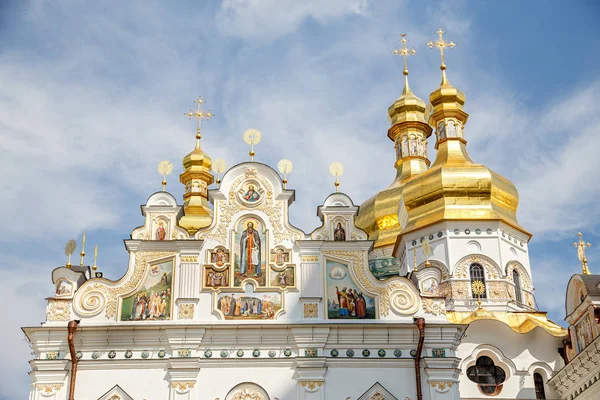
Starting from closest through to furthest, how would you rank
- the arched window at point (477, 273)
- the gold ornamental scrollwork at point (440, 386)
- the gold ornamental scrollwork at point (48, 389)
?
1. the gold ornamental scrollwork at point (48, 389)
2. the gold ornamental scrollwork at point (440, 386)
3. the arched window at point (477, 273)

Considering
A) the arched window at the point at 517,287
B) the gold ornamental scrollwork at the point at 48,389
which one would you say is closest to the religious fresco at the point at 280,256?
the gold ornamental scrollwork at the point at 48,389

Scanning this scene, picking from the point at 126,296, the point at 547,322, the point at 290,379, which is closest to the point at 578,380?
the point at 547,322

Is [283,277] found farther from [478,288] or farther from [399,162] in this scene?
[399,162]

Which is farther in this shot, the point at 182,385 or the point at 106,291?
the point at 106,291

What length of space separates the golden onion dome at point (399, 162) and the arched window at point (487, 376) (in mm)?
9196

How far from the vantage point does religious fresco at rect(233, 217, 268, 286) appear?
66.9 feet

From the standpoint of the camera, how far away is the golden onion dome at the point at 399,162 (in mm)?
34906

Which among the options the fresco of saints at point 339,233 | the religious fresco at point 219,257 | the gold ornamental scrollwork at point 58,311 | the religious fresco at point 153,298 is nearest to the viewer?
the gold ornamental scrollwork at point 58,311

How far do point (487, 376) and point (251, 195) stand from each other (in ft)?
29.1

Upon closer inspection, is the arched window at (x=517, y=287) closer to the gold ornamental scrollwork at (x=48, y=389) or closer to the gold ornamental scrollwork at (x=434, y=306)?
the gold ornamental scrollwork at (x=434, y=306)

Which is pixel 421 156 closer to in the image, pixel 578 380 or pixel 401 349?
pixel 578 380

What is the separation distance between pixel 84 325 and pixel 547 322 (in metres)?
13.8

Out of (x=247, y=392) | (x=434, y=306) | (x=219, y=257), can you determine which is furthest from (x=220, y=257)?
(x=434, y=306)

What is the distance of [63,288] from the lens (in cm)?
2020
